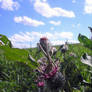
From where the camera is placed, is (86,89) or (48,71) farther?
(86,89)

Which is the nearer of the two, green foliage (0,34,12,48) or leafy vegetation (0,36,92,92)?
leafy vegetation (0,36,92,92)

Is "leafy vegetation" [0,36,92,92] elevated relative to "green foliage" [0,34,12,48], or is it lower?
lower

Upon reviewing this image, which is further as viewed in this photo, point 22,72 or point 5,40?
point 22,72

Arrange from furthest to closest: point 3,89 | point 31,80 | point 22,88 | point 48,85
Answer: point 31,80 < point 22,88 < point 3,89 < point 48,85

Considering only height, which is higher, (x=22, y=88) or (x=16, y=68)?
(x=16, y=68)

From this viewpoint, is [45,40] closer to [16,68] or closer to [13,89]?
[13,89]

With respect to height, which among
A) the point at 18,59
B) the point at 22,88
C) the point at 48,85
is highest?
the point at 18,59

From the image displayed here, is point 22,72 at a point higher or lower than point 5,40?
lower

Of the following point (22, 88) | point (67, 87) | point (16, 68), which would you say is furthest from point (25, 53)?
point (16, 68)

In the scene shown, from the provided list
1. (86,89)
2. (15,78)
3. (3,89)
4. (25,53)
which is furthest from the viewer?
(15,78)

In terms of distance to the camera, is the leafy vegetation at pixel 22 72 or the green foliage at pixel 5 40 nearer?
the leafy vegetation at pixel 22 72

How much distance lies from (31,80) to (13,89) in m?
0.26

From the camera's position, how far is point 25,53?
1.08 meters

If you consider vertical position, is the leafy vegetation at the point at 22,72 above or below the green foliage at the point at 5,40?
below
